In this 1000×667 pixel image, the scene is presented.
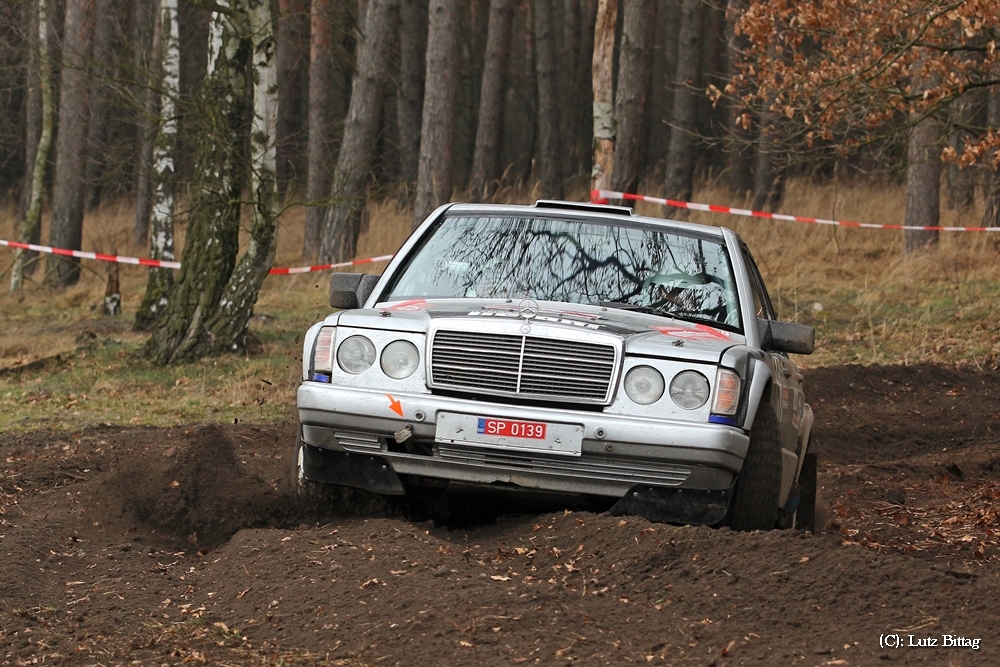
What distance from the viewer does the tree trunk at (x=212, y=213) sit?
14203 millimetres

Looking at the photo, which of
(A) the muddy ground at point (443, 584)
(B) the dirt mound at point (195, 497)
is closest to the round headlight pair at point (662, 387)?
(A) the muddy ground at point (443, 584)

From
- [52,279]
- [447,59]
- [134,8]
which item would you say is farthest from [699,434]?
[134,8]

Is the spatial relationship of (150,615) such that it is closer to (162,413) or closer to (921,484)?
(921,484)

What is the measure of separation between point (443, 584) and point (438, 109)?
18456 millimetres

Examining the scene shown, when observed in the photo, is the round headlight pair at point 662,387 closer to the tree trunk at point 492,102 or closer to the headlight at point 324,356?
the headlight at point 324,356

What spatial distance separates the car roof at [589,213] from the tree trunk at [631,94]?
443 inches

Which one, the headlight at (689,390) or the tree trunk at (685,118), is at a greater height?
the tree trunk at (685,118)

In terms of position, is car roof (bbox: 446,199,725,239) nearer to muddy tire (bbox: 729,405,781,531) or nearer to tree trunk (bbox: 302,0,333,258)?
muddy tire (bbox: 729,405,781,531)

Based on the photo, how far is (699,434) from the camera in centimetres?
563

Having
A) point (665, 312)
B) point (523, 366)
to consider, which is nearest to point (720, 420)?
point (523, 366)

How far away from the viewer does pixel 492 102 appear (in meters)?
30.3

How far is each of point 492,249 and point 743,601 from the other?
262 centimetres

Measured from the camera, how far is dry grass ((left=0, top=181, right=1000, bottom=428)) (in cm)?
1230

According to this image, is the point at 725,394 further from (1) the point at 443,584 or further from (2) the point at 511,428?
(1) the point at 443,584
